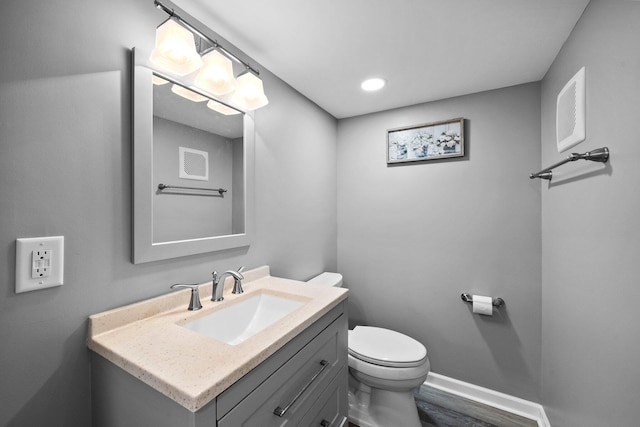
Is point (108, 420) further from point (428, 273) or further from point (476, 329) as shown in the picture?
point (476, 329)

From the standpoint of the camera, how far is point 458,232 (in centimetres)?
194

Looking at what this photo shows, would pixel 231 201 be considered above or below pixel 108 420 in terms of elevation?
above

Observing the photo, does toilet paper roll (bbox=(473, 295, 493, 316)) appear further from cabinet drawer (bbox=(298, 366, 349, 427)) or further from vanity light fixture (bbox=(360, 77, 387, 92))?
vanity light fixture (bbox=(360, 77, 387, 92))

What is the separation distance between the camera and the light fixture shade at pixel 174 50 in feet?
3.15

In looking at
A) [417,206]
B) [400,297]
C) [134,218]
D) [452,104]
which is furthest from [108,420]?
[452,104]

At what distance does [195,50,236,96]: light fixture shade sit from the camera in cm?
114

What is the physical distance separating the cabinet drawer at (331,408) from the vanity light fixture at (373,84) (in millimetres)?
1756

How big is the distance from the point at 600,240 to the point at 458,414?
143cm

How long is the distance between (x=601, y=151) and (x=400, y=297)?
155 cm

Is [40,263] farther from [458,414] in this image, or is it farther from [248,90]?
[458,414]

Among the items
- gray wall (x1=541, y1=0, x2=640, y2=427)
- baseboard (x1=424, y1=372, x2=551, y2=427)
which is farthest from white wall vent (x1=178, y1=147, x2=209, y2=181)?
baseboard (x1=424, y1=372, x2=551, y2=427)

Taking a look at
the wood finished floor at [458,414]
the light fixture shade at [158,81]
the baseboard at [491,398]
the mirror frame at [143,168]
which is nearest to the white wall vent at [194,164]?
the mirror frame at [143,168]

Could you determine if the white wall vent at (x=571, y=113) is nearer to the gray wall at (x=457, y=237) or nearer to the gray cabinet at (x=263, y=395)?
the gray wall at (x=457, y=237)

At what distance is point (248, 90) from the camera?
51.5 inches
